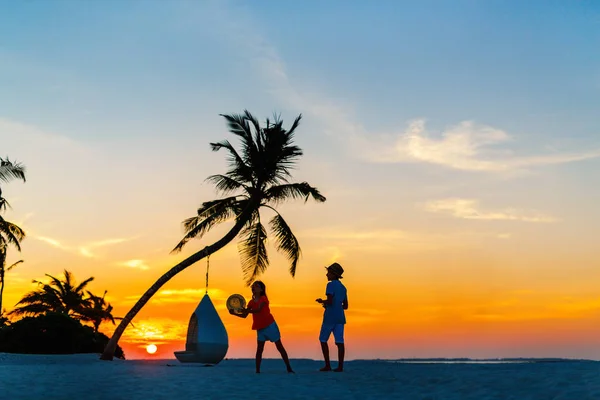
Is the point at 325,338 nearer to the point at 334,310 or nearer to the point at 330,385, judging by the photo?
the point at 334,310

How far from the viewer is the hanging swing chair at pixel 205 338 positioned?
19281mm

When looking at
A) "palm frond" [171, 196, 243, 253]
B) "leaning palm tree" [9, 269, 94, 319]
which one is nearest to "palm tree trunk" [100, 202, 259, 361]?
"palm frond" [171, 196, 243, 253]

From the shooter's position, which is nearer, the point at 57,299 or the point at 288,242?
the point at 288,242

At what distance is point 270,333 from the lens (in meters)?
14.6

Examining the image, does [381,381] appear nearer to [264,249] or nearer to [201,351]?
[201,351]

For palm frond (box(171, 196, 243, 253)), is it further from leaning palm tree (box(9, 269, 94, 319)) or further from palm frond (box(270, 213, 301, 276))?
leaning palm tree (box(9, 269, 94, 319))

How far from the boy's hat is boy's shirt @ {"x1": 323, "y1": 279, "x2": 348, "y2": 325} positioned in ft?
0.49

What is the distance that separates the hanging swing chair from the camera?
19.3 m

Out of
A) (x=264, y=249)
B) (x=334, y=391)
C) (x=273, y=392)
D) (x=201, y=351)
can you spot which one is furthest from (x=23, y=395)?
(x=264, y=249)

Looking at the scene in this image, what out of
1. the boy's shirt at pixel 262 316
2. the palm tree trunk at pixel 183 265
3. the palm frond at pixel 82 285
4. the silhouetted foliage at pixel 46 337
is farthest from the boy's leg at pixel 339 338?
the palm frond at pixel 82 285

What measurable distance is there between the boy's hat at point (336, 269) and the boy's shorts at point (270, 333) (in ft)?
5.32

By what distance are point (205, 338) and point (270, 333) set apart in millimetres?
5158

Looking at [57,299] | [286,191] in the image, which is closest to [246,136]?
[286,191]

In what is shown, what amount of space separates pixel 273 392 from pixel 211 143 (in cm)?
1405
